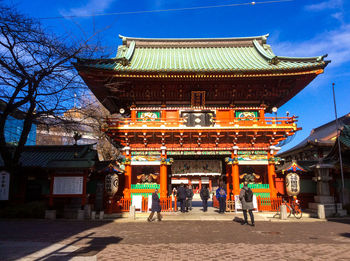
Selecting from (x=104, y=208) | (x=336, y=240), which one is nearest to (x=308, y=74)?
(x=336, y=240)

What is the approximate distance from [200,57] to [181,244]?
1712 cm

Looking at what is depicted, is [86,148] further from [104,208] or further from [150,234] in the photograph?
[150,234]

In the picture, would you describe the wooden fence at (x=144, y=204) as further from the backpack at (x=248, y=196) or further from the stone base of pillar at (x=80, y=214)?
the backpack at (x=248, y=196)

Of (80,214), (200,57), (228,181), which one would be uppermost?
(200,57)

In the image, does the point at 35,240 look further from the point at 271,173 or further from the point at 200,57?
the point at 200,57

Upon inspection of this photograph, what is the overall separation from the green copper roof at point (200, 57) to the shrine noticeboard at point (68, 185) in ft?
23.2

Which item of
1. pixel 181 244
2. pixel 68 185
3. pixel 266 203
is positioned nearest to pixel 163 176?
pixel 68 185

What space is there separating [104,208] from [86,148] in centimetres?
470

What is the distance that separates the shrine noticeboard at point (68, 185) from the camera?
14109 mm

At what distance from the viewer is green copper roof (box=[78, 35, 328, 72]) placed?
16.2m

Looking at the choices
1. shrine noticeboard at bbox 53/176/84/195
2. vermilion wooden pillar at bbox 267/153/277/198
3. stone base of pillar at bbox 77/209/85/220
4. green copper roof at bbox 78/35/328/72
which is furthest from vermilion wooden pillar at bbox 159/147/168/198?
vermilion wooden pillar at bbox 267/153/277/198

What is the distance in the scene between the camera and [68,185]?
1422 centimetres

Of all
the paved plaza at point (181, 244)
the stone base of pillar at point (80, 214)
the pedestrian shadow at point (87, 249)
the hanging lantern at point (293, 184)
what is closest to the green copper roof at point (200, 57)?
the hanging lantern at point (293, 184)

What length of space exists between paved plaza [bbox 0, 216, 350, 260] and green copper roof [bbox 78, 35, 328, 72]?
9.96 metres
